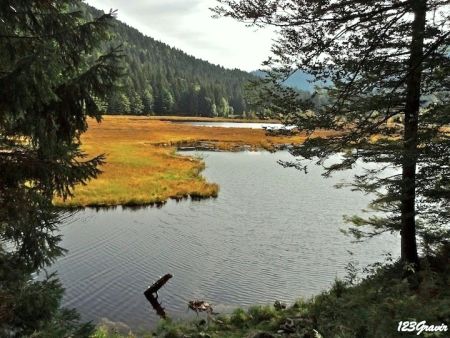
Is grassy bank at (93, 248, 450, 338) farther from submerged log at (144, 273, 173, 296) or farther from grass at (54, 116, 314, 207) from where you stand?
grass at (54, 116, 314, 207)

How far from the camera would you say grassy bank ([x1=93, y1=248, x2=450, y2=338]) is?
8031mm

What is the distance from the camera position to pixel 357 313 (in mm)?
9461

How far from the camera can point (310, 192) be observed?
35.1 metres

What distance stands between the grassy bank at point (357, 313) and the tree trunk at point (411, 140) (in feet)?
2.68

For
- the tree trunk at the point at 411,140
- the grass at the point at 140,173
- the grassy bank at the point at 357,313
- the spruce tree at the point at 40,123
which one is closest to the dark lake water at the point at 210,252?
the grass at the point at 140,173

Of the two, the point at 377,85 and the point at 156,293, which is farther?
the point at 156,293

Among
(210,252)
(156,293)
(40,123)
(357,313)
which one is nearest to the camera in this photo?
(40,123)

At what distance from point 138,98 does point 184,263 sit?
373 ft

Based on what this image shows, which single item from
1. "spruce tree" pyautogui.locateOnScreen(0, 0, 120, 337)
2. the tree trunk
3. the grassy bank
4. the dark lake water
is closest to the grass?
the dark lake water

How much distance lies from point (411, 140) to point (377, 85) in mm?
1530

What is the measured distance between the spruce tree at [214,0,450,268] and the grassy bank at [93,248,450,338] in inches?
49.2

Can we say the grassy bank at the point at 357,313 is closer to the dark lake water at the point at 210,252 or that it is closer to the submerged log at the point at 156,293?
the submerged log at the point at 156,293

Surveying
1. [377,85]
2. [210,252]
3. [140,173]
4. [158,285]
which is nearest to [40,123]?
[377,85]

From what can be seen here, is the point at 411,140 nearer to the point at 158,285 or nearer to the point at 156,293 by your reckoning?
the point at 158,285
